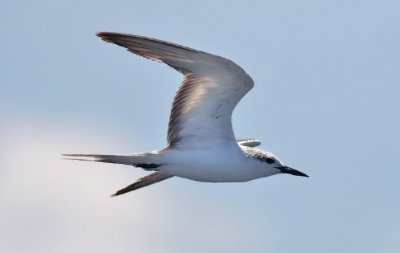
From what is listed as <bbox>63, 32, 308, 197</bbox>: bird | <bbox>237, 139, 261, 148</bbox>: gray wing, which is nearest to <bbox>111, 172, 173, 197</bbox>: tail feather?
<bbox>237, 139, 261, 148</bbox>: gray wing

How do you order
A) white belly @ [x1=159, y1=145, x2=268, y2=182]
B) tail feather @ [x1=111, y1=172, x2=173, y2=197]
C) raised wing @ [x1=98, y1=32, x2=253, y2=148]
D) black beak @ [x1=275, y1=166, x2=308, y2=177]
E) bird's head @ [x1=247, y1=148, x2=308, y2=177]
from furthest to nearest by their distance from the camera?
tail feather @ [x1=111, y1=172, x2=173, y2=197]
black beak @ [x1=275, y1=166, x2=308, y2=177]
bird's head @ [x1=247, y1=148, x2=308, y2=177]
white belly @ [x1=159, y1=145, x2=268, y2=182]
raised wing @ [x1=98, y1=32, x2=253, y2=148]

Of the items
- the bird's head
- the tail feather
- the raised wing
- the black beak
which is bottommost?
the tail feather

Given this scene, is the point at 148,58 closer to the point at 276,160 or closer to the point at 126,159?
the point at 126,159

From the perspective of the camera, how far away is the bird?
73.5 ft

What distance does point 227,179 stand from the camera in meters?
23.4

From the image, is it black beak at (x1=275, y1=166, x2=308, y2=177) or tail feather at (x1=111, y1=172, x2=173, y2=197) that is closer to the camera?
black beak at (x1=275, y1=166, x2=308, y2=177)

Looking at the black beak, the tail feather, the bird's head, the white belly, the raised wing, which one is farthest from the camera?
the tail feather

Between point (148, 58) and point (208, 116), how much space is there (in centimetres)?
183

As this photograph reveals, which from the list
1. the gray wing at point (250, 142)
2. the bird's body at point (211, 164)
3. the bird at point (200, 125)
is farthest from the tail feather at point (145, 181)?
the bird's body at point (211, 164)

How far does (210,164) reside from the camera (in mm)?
23219

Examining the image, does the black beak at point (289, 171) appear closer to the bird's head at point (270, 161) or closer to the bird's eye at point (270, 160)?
the bird's head at point (270, 161)

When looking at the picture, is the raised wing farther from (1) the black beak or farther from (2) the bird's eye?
(1) the black beak

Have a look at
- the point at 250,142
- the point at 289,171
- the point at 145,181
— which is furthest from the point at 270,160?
the point at 145,181

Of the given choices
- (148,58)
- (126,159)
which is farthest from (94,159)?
(148,58)
